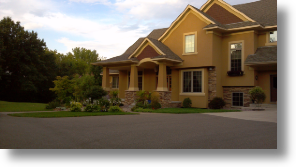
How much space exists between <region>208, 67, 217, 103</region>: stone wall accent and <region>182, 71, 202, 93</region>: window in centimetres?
74

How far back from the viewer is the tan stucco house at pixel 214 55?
17500 millimetres

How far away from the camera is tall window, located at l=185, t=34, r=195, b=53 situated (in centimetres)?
1930

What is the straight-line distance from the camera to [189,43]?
19516 mm

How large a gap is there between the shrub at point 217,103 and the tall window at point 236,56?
2736 mm

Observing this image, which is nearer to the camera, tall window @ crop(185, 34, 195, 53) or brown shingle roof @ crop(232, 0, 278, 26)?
brown shingle roof @ crop(232, 0, 278, 26)

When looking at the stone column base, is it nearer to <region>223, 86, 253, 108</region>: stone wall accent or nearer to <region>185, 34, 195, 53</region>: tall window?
<region>185, 34, 195, 53</region>: tall window

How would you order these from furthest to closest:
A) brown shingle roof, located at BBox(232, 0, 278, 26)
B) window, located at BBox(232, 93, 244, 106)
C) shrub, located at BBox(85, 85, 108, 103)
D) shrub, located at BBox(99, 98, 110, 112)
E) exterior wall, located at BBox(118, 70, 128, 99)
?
exterior wall, located at BBox(118, 70, 128, 99) < window, located at BBox(232, 93, 244, 106) < brown shingle roof, located at BBox(232, 0, 278, 26) < shrub, located at BBox(85, 85, 108, 103) < shrub, located at BBox(99, 98, 110, 112)

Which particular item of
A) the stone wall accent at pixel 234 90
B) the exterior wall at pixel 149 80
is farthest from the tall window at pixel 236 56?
the exterior wall at pixel 149 80

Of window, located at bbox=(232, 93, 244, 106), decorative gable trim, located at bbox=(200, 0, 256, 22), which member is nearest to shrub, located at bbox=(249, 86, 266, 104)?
window, located at bbox=(232, 93, 244, 106)

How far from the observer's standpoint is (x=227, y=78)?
18719 mm
